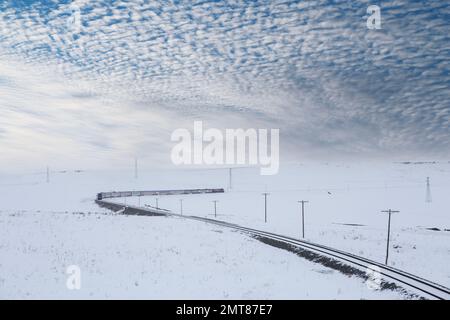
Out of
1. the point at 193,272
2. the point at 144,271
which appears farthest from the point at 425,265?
the point at 144,271

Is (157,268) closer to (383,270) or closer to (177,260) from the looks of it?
(177,260)

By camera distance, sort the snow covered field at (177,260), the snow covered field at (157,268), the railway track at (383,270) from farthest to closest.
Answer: the railway track at (383,270) → the snow covered field at (177,260) → the snow covered field at (157,268)

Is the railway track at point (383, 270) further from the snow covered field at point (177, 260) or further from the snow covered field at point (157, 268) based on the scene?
the snow covered field at point (157, 268)

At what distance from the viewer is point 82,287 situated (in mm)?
20094

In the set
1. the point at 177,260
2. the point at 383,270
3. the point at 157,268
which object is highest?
the point at 157,268

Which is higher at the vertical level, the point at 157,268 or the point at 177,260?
the point at 157,268

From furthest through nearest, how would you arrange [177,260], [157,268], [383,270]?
[177,260]
[383,270]
[157,268]

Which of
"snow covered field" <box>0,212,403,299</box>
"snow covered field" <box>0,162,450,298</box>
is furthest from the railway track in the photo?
"snow covered field" <box>0,212,403,299</box>

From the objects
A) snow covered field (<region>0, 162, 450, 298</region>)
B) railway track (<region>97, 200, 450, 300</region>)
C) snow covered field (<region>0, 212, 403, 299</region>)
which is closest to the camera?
snow covered field (<region>0, 212, 403, 299</region>)

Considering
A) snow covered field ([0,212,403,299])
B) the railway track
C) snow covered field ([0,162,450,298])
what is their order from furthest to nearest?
the railway track < snow covered field ([0,162,450,298]) < snow covered field ([0,212,403,299])

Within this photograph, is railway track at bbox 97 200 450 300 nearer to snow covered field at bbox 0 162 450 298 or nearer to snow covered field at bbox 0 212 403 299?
snow covered field at bbox 0 162 450 298

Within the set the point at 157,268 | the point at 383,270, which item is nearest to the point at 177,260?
the point at 157,268

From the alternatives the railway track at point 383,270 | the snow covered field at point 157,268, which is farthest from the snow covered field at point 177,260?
the railway track at point 383,270

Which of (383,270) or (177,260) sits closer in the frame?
(383,270)
